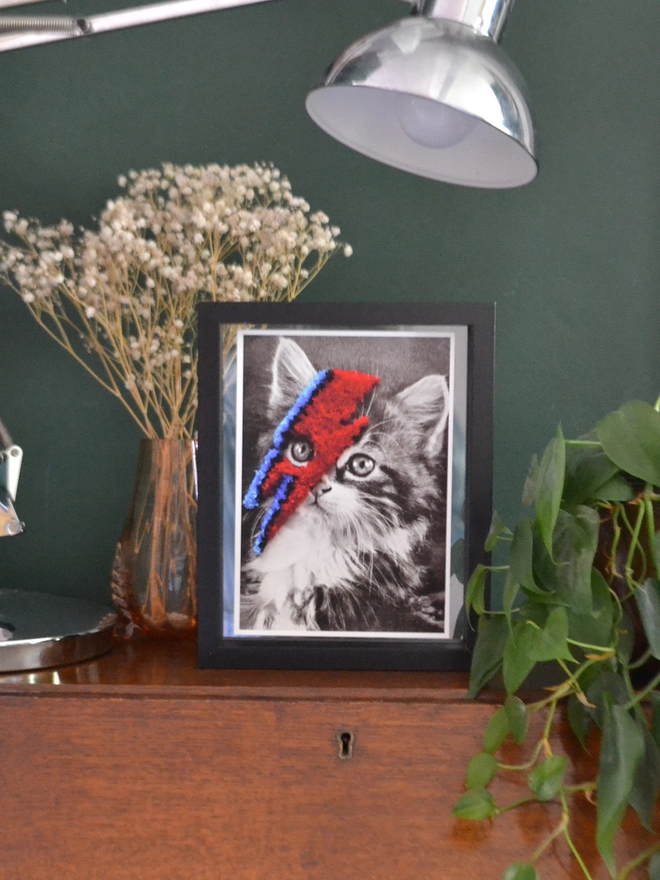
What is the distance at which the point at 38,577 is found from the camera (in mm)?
1222

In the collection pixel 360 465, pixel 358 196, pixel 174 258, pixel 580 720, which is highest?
pixel 358 196

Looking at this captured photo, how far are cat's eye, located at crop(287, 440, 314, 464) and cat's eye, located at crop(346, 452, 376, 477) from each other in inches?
1.6

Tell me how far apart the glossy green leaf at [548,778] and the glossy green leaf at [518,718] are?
0.03 meters

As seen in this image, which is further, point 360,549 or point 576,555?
point 360,549

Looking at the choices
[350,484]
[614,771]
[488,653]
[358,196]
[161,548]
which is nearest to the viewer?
[614,771]

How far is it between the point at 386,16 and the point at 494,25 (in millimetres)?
499

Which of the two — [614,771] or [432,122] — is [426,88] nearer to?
[432,122]

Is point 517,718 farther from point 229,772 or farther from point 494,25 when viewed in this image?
point 494,25

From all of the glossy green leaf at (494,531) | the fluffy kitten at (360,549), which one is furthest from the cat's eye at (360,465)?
the glossy green leaf at (494,531)

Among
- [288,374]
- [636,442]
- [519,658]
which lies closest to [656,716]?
[519,658]

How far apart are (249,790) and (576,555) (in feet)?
1.15

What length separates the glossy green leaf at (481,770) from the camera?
73 cm

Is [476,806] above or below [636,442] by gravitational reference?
below

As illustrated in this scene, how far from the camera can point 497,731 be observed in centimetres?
73
